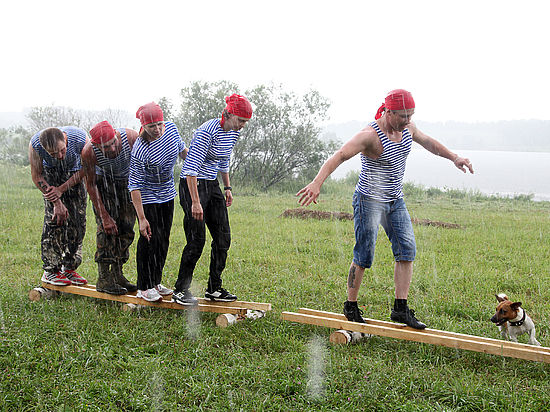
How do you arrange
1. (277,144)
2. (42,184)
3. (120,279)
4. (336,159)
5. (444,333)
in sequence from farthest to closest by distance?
1. (277,144)
2. (120,279)
3. (42,184)
4. (444,333)
5. (336,159)

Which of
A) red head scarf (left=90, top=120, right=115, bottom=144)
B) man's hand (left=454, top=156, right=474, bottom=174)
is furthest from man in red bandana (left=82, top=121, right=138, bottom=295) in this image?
man's hand (left=454, top=156, right=474, bottom=174)

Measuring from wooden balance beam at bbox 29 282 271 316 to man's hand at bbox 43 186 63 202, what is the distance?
101 cm

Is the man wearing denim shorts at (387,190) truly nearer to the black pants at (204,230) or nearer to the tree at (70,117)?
the black pants at (204,230)

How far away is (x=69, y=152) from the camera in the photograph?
19.0 feet

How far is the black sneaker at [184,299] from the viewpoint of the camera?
5242 mm

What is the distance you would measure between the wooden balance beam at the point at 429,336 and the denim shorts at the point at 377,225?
556 millimetres

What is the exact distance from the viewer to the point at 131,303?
5.54 m

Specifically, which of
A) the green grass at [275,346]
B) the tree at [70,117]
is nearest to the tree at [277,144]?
the tree at [70,117]

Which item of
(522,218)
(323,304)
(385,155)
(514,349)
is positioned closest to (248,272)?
(323,304)

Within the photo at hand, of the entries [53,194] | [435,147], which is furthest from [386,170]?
[53,194]

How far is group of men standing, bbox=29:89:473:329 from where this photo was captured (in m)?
4.54

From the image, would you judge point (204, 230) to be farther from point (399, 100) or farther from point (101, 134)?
point (399, 100)

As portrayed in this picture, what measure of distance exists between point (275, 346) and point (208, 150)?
6.43 feet

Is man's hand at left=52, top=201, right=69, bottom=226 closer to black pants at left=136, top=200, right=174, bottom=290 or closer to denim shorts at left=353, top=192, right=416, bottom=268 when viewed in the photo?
black pants at left=136, top=200, right=174, bottom=290
